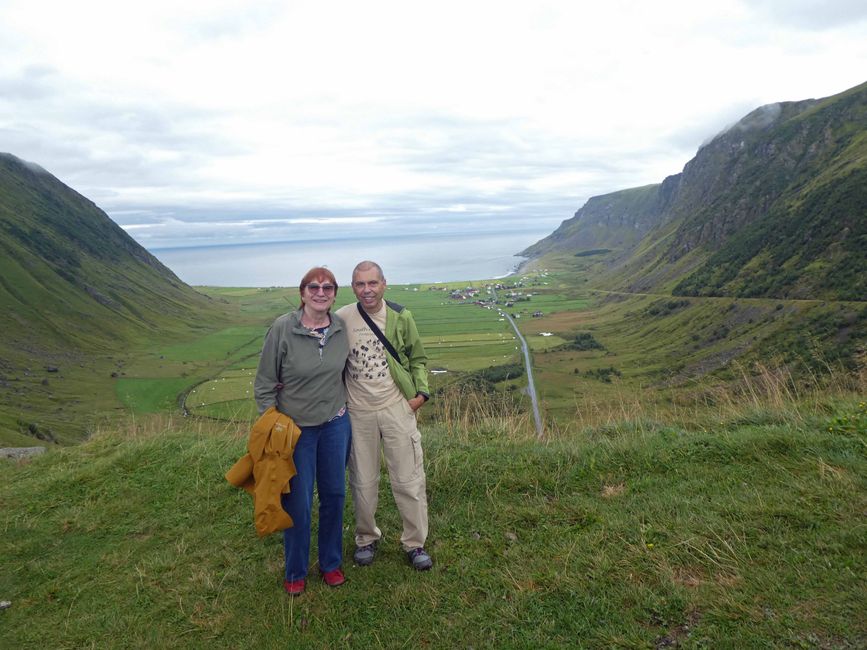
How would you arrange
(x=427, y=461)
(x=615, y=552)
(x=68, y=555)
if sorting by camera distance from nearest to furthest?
(x=615, y=552) → (x=68, y=555) → (x=427, y=461)

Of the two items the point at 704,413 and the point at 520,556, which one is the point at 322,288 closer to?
the point at 520,556

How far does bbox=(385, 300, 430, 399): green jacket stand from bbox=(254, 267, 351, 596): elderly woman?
48cm

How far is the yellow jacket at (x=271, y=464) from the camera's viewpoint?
420cm

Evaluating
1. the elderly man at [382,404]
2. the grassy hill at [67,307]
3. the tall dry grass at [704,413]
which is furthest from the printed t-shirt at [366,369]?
the grassy hill at [67,307]

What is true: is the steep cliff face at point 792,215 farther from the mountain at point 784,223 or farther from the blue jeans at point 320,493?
the blue jeans at point 320,493

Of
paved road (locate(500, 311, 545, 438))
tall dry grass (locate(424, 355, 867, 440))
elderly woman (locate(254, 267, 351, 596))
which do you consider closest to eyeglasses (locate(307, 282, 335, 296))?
elderly woman (locate(254, 267, 351, 596))

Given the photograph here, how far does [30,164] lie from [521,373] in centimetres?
21201

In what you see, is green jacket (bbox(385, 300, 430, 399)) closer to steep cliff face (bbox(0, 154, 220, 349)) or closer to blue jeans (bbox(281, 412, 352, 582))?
blue jeans (bbox(281, 412, 352, 582))

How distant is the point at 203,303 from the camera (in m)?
171

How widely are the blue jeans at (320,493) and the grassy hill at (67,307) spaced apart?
1848 inches

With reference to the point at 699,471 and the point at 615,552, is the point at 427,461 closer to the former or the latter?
the point at 615,552

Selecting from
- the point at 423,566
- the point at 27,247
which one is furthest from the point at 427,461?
the point at 27,247

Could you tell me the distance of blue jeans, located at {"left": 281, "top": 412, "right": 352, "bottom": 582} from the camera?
4.46 meters

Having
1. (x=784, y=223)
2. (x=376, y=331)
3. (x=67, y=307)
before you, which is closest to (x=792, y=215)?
(x=784, y=223)
